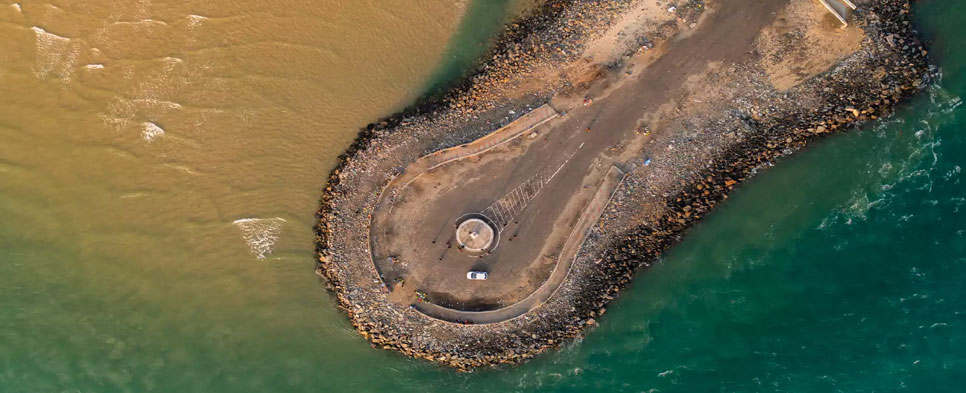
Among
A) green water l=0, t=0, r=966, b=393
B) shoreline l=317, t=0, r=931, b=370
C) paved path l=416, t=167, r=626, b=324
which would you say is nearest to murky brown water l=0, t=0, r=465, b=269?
green water l=0, t=0, r=966, b=393

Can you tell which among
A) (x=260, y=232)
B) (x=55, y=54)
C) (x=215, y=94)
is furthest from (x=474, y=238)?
(x=55, y=54)

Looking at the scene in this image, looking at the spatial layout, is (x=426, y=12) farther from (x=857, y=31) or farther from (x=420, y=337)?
(x=857, y=31)

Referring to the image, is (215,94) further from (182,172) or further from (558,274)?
(558,274)

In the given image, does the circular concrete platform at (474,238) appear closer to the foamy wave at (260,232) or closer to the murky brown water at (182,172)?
the murky brown water at (182,172)

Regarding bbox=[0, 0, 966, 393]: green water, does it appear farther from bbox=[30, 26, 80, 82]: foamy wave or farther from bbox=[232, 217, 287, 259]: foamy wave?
bbox=[30, 26, 80, 82]: foamy wave

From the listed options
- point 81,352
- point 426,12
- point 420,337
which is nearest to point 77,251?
point 81,352

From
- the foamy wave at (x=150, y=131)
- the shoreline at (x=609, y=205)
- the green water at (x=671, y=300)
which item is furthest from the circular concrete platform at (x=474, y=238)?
the foamy wave at (x=150, y=131)
